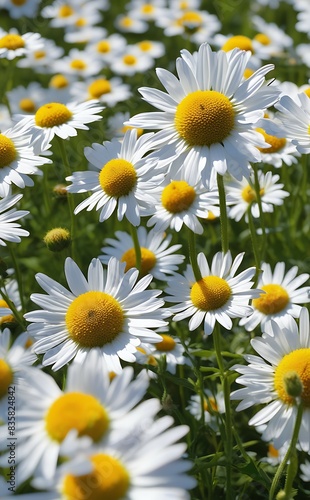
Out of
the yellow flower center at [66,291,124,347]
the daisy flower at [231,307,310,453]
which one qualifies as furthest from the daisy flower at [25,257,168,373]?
the daisy flower at [231,307,310,453]

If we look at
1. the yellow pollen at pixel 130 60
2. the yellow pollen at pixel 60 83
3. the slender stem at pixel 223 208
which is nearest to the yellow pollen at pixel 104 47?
the yellow pollen at pixel 130 60

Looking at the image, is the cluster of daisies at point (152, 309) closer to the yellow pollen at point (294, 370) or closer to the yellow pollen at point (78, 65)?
the yellow pollen at point (294, 370)

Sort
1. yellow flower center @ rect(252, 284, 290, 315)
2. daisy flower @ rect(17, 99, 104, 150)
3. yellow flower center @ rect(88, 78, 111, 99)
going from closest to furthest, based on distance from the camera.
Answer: yellow flower center @ rect(252, 284, 290, 315) → daisy flower @ rect(17, 99, 104, 150) → yellow flower center @ rect(88, 78, 111, 99)

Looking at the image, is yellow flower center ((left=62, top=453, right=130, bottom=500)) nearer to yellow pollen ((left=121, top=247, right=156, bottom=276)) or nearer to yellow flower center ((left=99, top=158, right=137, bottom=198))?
yellow flower center ((left=99, top=158, right=137, bottom=198))

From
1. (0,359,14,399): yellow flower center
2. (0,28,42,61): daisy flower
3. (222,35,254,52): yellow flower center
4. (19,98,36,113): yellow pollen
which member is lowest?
(19,98,36,113): yellow pollen

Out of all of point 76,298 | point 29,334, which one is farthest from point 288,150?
point 29,334

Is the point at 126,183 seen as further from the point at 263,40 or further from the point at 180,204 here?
the point at 263,40

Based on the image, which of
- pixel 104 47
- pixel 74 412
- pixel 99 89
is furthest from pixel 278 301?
pixel 104 47
